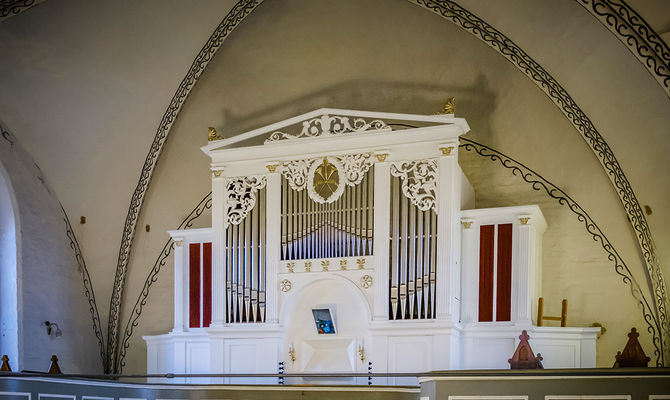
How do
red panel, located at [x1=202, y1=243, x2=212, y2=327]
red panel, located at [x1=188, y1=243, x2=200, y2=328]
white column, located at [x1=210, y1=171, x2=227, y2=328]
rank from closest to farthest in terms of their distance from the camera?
white column, located at [x1=210, y1=171, x2=227, y2=328] < red panel, located at [x1=202, y1=243, x2=212, y2=327] < red panel, located at [x1=188, y1=243, x2=200, y2=328]

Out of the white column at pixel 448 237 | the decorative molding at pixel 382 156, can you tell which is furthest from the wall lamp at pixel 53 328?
the white column at pixel 448 237

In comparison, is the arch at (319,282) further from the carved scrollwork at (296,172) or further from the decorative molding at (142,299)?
the decorative molding at (142,299)

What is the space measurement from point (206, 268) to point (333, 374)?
2517 millimetres

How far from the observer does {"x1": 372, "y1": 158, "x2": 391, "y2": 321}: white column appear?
32.2 feet

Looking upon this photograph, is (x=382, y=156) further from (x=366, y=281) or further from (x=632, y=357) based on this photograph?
(x=632, y=357)

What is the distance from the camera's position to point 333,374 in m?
9.71

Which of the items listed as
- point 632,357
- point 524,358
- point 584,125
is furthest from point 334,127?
point 632,357

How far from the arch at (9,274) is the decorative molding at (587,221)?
622cm

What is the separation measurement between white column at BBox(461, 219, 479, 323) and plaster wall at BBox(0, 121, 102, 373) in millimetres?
5929

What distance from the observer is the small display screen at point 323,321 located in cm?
1005

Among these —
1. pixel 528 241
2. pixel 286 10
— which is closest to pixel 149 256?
pixel 286 10

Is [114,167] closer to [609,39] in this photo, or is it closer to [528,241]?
[528,241]

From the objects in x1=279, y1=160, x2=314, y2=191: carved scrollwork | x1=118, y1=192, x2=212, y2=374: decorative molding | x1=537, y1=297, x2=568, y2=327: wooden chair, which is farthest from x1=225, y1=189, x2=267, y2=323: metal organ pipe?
x1=537, y1=297, x2=568, y2=327: wooden chair

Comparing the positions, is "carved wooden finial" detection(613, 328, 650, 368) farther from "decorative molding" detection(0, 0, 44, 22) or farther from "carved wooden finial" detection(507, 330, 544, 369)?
"decorative molding" detection(0, 0, 44, 22)
